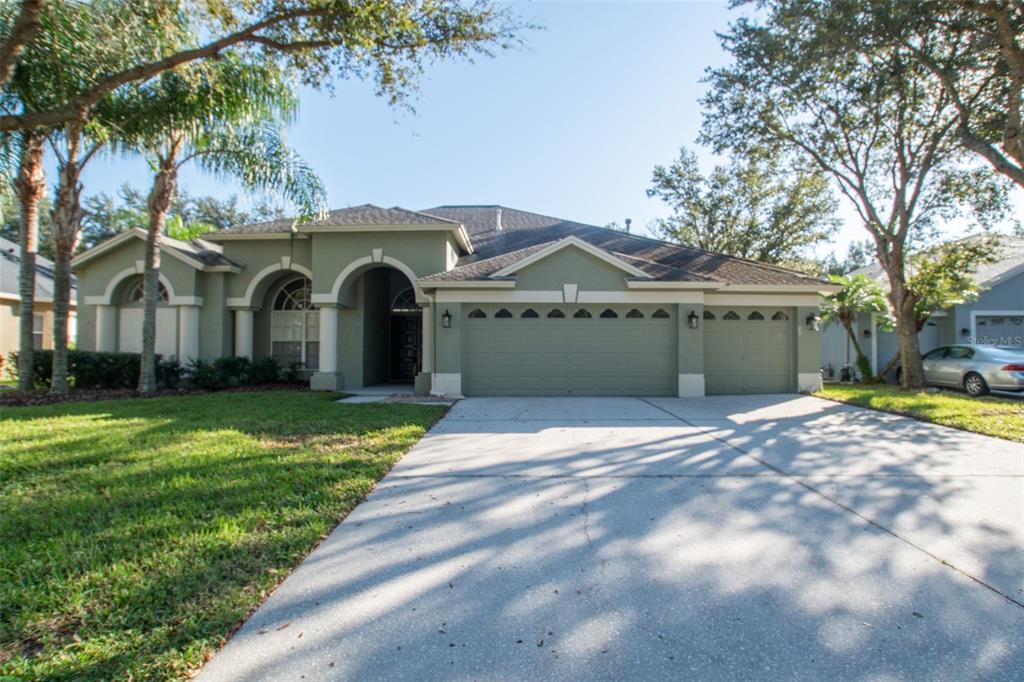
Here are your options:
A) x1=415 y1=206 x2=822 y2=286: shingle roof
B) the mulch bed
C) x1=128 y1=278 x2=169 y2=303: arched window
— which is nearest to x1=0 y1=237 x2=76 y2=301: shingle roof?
x1=128 y1=278 x2=169 y2=303: arched window

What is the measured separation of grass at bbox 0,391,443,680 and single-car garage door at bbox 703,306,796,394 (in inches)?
338

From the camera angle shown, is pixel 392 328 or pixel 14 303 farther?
pixel 14 303

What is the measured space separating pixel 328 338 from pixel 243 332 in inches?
129

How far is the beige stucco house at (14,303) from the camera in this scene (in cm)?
1836

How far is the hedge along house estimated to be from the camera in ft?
41.0

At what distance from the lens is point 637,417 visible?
9297mm

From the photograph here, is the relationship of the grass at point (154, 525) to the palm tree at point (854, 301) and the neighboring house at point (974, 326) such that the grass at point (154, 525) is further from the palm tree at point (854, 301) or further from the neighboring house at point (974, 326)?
the neighboring house at point (974, 326)

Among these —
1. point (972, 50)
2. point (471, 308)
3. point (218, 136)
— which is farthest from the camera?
point (471, 308)

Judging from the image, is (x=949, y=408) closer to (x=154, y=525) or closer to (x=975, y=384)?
(x=975, y=384)

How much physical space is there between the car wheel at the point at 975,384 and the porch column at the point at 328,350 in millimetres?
17082

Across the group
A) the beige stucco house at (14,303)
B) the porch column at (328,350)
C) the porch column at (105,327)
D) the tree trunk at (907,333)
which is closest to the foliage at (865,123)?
the tree trunk at (907,333)

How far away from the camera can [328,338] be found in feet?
45.8

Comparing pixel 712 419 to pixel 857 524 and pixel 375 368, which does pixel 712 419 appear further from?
pixel 375 368

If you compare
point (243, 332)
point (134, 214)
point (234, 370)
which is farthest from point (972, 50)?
point (134, 214)
